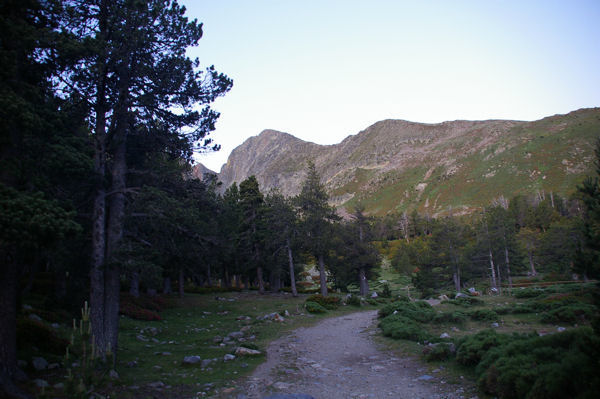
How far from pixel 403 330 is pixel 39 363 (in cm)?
1225

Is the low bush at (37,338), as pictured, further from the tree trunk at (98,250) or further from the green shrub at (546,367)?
the green shrub at (546,367)

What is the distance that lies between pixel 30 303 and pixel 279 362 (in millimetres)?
10888

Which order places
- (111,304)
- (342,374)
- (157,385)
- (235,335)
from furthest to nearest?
(235,335)
(111,304)
(342,374)
(157,385)

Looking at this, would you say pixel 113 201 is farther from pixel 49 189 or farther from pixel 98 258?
pixel 49 189

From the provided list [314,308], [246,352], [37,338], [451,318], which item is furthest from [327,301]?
[37,338]

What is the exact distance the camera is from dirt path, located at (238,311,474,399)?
25.9 ft

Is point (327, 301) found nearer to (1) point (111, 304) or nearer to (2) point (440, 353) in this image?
(2) point (440, 353)

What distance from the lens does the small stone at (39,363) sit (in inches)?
307

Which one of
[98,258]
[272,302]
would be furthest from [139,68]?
[272,302]

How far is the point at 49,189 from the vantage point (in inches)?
324

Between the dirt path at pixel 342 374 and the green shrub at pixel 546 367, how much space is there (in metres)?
0.90

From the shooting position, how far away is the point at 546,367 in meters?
5.75

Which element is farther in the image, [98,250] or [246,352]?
[246,352]

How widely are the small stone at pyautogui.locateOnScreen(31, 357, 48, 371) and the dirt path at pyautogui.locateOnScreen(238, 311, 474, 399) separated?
476 centimetres
